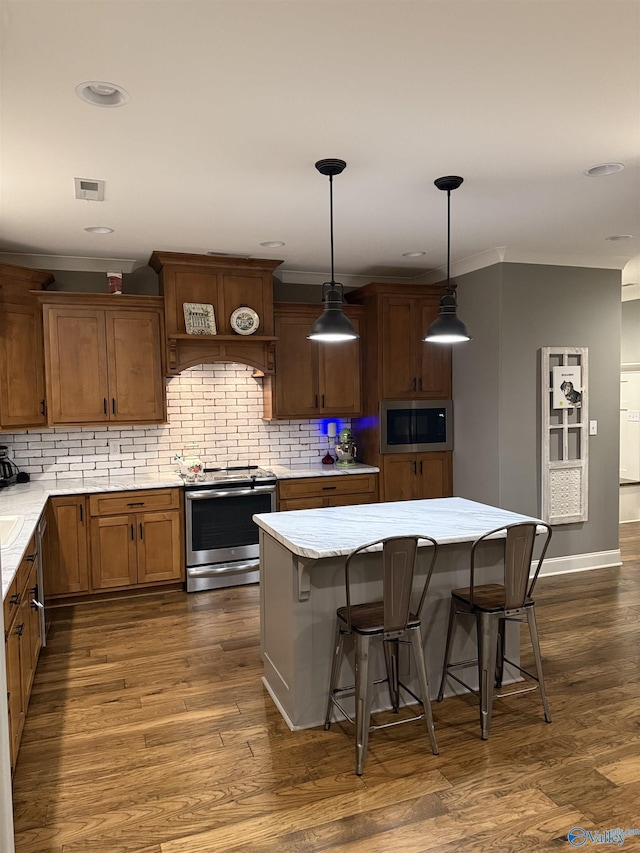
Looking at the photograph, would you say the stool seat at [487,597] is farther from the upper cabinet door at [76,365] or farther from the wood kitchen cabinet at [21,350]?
the wood kitchen cabinet at [21,350]

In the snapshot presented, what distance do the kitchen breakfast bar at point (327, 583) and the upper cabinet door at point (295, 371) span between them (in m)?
2.17

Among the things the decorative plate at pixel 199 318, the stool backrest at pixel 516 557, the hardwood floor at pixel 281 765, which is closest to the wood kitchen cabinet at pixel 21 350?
the decorative plate at pixel 199 318

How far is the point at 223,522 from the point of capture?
5.15 meters

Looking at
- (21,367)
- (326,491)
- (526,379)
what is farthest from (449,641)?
(21,367)

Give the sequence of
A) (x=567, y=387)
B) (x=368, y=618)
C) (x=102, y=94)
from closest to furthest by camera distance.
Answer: (x=102, y=94) < (x=368, y=618) < (x=567, y=387)

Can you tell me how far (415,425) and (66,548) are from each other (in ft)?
10.3

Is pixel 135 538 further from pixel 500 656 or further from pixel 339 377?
pixel 500 656

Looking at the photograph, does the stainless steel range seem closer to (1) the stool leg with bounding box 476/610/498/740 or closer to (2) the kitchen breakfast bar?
(2) the kitchen breakfast bar

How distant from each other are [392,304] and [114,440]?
276 cm

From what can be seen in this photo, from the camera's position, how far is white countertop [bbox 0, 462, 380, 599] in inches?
146

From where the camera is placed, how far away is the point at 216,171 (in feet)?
10.3

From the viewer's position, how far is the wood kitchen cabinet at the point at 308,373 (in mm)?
5574

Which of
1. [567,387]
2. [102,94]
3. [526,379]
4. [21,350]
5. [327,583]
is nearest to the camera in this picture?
A: [102,94]

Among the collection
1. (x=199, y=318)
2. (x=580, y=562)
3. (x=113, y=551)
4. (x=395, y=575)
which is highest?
(x=199, y=318)
